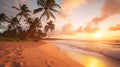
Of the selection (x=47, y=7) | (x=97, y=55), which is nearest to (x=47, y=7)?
(x=47, y=7)

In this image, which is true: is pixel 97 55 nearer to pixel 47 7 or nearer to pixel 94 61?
pixel 94 61

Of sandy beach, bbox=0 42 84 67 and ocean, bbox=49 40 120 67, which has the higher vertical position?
sandy beach, bbox=0 42 84 67

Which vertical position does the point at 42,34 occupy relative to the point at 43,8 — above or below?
below

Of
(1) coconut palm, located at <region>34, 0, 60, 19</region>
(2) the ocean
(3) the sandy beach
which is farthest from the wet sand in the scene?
(1) coconut palm, located at <region>34, 0, 60, 19</region>

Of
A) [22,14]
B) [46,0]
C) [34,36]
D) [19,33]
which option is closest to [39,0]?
[46,0]

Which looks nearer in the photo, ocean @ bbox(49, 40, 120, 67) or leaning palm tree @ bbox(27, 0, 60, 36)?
ocean @ bbox(49, 40, 120, 67)

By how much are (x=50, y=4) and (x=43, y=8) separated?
70.6 inches

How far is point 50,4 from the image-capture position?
23312mm

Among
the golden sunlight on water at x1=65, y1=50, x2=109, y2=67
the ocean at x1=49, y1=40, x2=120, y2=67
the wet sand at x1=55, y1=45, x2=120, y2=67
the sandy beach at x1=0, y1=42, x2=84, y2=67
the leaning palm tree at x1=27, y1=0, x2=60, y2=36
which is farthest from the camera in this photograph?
the leaning palm tree at x1=27, y1=0, x2=60, y2=36

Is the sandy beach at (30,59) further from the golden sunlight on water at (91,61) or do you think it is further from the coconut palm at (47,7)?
the coconut palm at (47,7)

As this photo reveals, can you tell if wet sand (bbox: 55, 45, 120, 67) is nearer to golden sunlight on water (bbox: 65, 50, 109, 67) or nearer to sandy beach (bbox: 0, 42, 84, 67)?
golden sunlight on water (bbox: 65, 50, 109, 67)

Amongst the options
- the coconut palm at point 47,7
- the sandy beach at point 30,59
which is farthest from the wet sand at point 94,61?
the coconut palm at point 47,7

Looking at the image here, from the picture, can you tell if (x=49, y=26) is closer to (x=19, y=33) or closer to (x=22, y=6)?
(x=19, y=33)

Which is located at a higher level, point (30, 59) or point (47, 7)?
point (47, 7)
